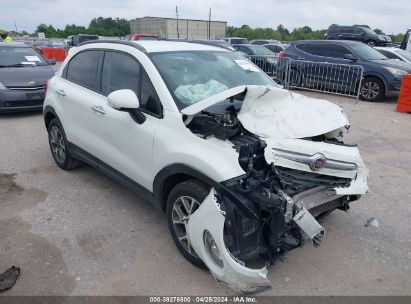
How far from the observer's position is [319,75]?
11250 millimetres

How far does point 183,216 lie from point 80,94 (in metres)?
2.14

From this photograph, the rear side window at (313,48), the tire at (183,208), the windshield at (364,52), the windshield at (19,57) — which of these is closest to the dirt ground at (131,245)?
the tire at (183,208)

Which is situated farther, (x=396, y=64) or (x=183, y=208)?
(x=396, y=64)

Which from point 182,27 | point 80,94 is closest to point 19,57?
point 80,94

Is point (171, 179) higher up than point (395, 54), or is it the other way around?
point (395, 54)

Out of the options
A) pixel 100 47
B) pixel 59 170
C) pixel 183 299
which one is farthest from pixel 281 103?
pixel 59 170

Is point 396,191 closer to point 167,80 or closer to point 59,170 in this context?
point 167,80

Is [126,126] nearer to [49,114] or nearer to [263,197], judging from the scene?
[263,197]

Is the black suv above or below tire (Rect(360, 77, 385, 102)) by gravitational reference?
above

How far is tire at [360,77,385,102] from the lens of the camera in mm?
10164

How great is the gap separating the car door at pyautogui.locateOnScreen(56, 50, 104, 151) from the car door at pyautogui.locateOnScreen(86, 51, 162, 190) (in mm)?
158

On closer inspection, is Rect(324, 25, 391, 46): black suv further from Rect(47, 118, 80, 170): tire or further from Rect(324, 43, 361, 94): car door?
Rect(47, 118, 80, 170): tire

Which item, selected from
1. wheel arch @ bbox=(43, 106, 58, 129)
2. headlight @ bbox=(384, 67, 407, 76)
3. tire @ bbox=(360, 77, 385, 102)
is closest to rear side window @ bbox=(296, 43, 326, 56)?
tire @ bbox=(360, 77, 385, 102)

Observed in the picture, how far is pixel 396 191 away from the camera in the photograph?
177 inches
